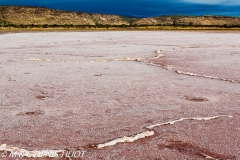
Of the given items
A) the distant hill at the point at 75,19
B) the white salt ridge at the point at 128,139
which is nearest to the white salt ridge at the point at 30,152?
the white salt ridge at the point at 128,139

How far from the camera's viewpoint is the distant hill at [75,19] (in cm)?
7725

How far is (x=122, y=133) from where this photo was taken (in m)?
3.11

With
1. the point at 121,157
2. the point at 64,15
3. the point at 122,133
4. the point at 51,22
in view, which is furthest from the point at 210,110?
the point at 64,15

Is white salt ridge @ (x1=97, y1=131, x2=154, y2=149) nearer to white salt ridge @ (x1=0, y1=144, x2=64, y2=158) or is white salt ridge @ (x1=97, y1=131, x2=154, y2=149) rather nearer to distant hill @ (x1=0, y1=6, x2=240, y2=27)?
white salt ridge @ (x1=0, y1=144, x2=64, y2=158)

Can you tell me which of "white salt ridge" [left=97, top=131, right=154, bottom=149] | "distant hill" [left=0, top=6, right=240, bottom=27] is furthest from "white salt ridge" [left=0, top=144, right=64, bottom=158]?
"distant hill" [left=0, top=6, right=240, bottom=27]

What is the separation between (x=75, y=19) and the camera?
8312 cm

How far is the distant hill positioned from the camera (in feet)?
253

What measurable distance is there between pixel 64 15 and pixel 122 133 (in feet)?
270

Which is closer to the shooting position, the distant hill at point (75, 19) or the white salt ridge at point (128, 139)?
the white salt ridge at point (128, 139)

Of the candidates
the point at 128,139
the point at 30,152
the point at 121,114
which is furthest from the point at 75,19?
the point at 30,152

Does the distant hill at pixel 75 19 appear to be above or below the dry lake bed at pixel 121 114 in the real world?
below

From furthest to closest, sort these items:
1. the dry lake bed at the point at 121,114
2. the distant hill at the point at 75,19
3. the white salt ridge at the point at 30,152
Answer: the distant hill at the point at 75,19, the dry lake bed at the point at 121,114, the white salt ridge at the point at 30,152

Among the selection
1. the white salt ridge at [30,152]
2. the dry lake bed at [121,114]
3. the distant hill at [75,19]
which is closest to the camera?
the white salt ridge at [30,152]

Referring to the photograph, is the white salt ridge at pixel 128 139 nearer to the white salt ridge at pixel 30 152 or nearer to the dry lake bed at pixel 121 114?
the dry lake bed at pixel 121 114
